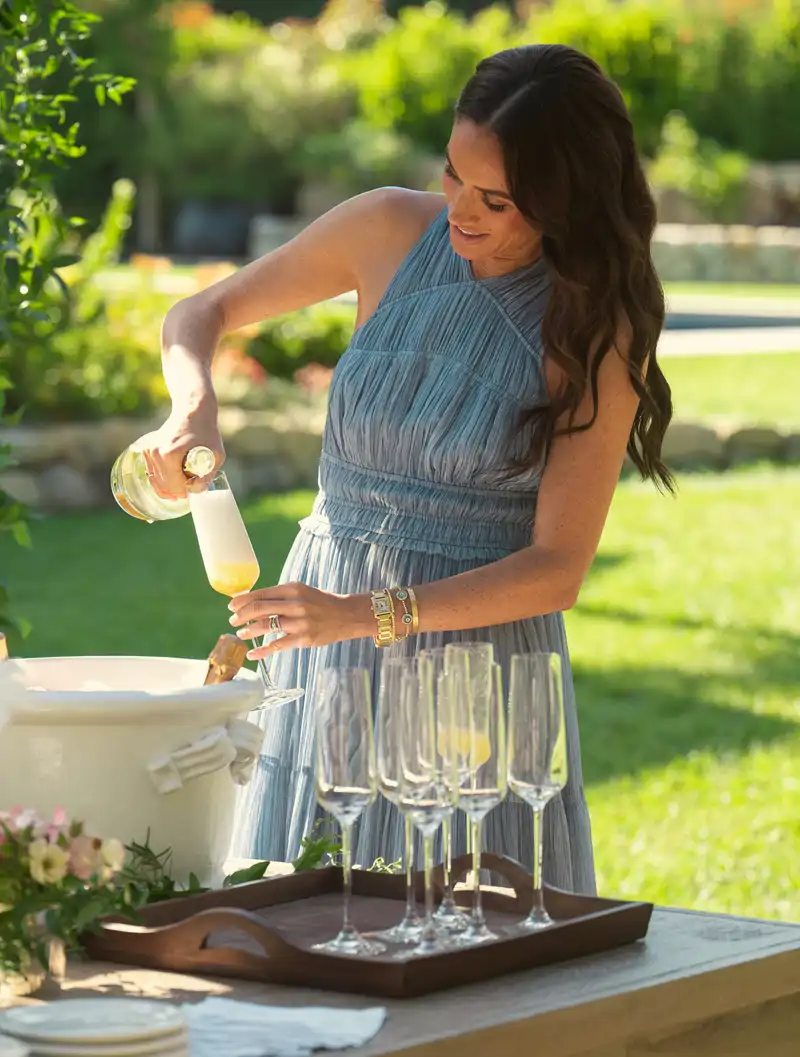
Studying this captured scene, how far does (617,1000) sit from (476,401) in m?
1.14

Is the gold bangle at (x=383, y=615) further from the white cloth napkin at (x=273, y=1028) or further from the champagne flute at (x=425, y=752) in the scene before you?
the white cloth napkin at (x=273, y=1028)

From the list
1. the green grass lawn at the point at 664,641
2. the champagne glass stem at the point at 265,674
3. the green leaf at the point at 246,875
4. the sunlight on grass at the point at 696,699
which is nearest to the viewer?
the green leaf at the point at 246,875

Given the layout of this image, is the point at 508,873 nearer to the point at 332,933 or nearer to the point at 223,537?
the point at 332,933

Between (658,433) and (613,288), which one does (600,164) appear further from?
(658,433)

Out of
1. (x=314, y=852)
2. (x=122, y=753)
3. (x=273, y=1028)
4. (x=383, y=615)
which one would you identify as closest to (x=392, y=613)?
(x=383, y=615)

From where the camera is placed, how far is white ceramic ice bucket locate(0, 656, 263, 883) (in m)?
2.16

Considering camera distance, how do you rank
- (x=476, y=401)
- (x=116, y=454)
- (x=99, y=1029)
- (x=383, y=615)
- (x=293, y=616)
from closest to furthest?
(x=99, y=1029)
(x=293, y=616)
(x=383, y=615)
(x=476, y=401)
(x=116, y=454)

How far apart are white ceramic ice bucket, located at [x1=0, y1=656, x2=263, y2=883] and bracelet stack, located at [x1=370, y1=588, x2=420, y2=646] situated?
1.41 feet

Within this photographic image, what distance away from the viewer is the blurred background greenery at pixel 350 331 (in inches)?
241

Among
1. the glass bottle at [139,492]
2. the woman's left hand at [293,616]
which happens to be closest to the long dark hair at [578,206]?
the woman's left hand at [293,616]

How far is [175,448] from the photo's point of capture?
109 inches

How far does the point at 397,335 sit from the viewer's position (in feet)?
9.84

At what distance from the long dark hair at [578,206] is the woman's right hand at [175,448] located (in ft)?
1.47

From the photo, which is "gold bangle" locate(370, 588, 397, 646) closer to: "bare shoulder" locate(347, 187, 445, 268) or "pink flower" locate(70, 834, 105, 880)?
"bare shoulder" locate(347, 187, 445, 268)
